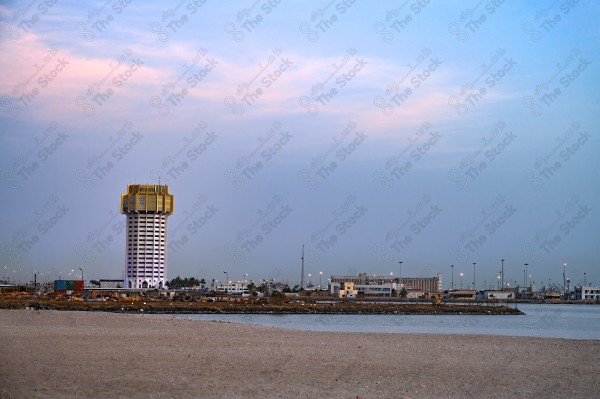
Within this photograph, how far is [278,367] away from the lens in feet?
85.8

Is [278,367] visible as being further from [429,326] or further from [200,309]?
[200,309]

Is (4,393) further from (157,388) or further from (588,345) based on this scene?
(588,345)

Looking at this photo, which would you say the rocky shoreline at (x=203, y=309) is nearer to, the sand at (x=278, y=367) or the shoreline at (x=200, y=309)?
the shoreline at (x=200, y=309)

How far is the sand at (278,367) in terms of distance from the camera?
2102cm

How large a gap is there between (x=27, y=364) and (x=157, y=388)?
5.50m

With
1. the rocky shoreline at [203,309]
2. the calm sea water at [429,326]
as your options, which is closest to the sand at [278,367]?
the calm sea water at [429,326]

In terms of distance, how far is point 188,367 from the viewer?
82.7ft

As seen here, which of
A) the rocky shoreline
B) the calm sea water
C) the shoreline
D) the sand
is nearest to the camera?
the sand

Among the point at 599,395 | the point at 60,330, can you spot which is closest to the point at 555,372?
the point at 599,395

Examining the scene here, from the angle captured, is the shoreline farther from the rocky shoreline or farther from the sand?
the sand

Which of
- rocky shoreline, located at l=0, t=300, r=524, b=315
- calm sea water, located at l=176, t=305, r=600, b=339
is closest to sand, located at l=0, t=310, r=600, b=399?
calm sea water, located at l=176, t=305, r=600, b=339

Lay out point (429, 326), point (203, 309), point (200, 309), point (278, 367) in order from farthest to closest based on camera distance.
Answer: point (200, 309), point (203, 309), point (429, 326), point (278, 367)

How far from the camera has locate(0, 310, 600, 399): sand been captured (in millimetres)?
21016

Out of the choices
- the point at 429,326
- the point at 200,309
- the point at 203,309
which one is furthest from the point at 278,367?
the point at 200,309
